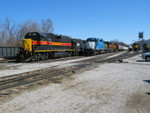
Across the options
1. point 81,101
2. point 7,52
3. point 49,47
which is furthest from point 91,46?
point 81,101

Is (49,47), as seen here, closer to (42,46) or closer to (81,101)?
(42,46)

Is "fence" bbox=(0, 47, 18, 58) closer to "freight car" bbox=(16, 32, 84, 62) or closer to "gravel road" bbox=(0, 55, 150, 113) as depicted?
"freight car" bbox=(16, 32, 84, 62)

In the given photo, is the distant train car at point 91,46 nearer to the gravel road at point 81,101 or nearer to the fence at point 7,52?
the fence at point 7,52

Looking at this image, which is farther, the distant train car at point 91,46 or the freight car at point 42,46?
the distant train car at point 91,46

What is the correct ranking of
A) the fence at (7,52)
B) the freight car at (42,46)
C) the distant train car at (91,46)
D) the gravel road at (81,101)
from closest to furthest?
the gravel road at (81,101) < the freight car at (42,46) < the fence at (7,52) < the distant train car at (91,46)

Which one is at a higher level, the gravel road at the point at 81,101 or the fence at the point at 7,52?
the fence at the point at 7,52

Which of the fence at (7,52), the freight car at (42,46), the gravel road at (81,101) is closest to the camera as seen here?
the gravel road at (81,101)

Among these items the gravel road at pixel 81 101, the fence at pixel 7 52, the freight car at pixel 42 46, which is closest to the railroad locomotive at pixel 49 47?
the freight car at pixel 42 46

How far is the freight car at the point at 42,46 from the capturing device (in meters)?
23.2

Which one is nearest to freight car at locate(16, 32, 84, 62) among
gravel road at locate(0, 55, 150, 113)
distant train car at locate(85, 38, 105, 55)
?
distant train car at locate(85, 38, 105, 55)

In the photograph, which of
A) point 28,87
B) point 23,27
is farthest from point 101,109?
point 23,27

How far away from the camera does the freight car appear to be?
76.2 ft

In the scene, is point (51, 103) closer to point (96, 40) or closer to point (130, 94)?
point (130, 94)

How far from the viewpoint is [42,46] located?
81.7 ft
